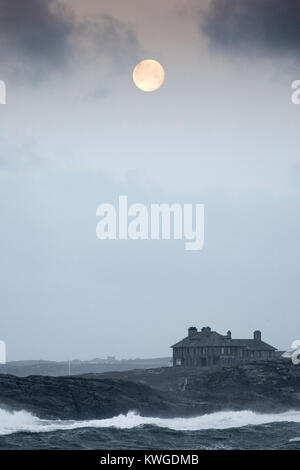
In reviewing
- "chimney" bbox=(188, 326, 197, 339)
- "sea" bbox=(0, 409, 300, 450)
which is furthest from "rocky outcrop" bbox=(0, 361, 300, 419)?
"chimney" bbox=(188, 326, 197, 339)

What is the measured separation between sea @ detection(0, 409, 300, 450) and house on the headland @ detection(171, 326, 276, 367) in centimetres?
2565

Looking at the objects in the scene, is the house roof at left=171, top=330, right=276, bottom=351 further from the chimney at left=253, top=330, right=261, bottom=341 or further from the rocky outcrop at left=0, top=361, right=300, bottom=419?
the rocky outcrop at left=0, top=361, right=300, bottom=419

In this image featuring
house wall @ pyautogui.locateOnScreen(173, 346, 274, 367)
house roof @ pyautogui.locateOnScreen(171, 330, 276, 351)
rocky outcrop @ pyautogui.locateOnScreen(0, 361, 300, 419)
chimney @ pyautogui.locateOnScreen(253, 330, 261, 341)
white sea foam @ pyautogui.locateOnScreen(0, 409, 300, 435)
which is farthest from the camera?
chimney @ pyautogui.locateOnScreen(253, 330, 261, 341)

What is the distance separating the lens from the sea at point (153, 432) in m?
63.8

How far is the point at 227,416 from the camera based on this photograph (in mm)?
100562

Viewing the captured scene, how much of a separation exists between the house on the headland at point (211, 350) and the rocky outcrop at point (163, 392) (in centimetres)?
476

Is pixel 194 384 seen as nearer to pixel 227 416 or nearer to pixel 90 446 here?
pixel 227 416

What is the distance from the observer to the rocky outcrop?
308 feet

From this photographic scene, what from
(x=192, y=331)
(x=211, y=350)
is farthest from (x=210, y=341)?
(x=192, y=331)

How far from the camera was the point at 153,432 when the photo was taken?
76812 millimetres

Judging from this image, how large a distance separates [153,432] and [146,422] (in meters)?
14.0

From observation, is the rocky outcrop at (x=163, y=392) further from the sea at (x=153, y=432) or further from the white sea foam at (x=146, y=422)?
the sea at (x=153, y=432)
